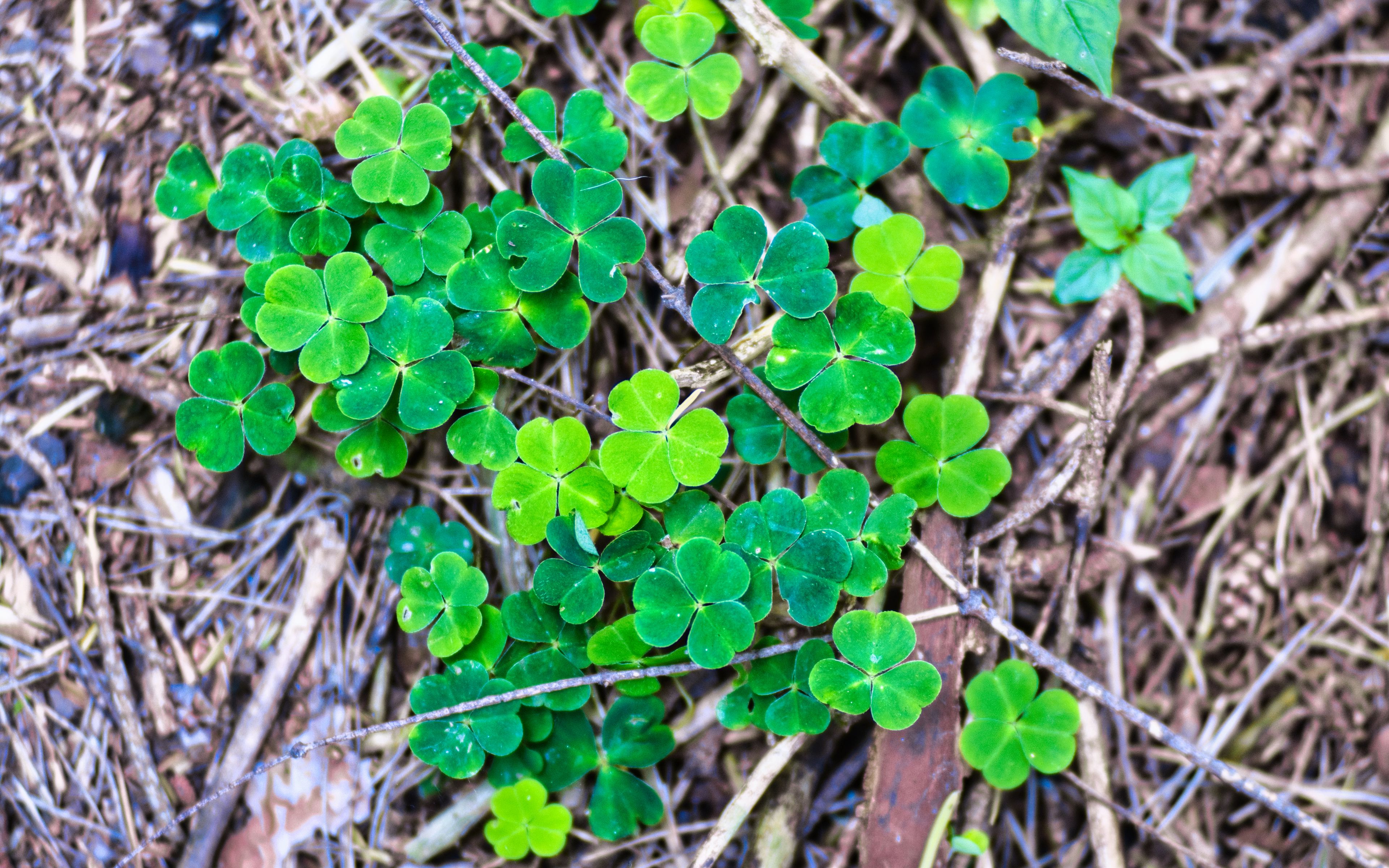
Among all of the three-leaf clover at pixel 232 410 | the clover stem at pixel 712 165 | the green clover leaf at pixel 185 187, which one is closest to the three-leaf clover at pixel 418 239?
the three-leaf clover at pixel 232 410

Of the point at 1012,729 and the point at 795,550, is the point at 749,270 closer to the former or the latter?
the point at 795,550

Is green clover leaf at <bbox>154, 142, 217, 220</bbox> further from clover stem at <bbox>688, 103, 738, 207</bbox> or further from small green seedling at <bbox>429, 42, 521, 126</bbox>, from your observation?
clover stem at <bbox>688, 103, 738, 207</bbox>

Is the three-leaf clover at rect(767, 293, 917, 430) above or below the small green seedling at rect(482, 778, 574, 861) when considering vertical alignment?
above

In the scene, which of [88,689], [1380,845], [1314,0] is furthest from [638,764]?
[1314,0]

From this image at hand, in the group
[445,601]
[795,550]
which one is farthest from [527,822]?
[795,550]

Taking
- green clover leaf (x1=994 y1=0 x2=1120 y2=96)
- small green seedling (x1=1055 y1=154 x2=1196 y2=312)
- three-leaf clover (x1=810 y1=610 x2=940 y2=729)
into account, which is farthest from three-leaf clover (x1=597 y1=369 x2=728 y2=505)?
green clover leaf (x1=994 y1=0 x2=1120 y2=96)

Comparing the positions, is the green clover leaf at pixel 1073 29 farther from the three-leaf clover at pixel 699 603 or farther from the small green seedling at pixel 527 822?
the small green seedling at pixel 527 822
